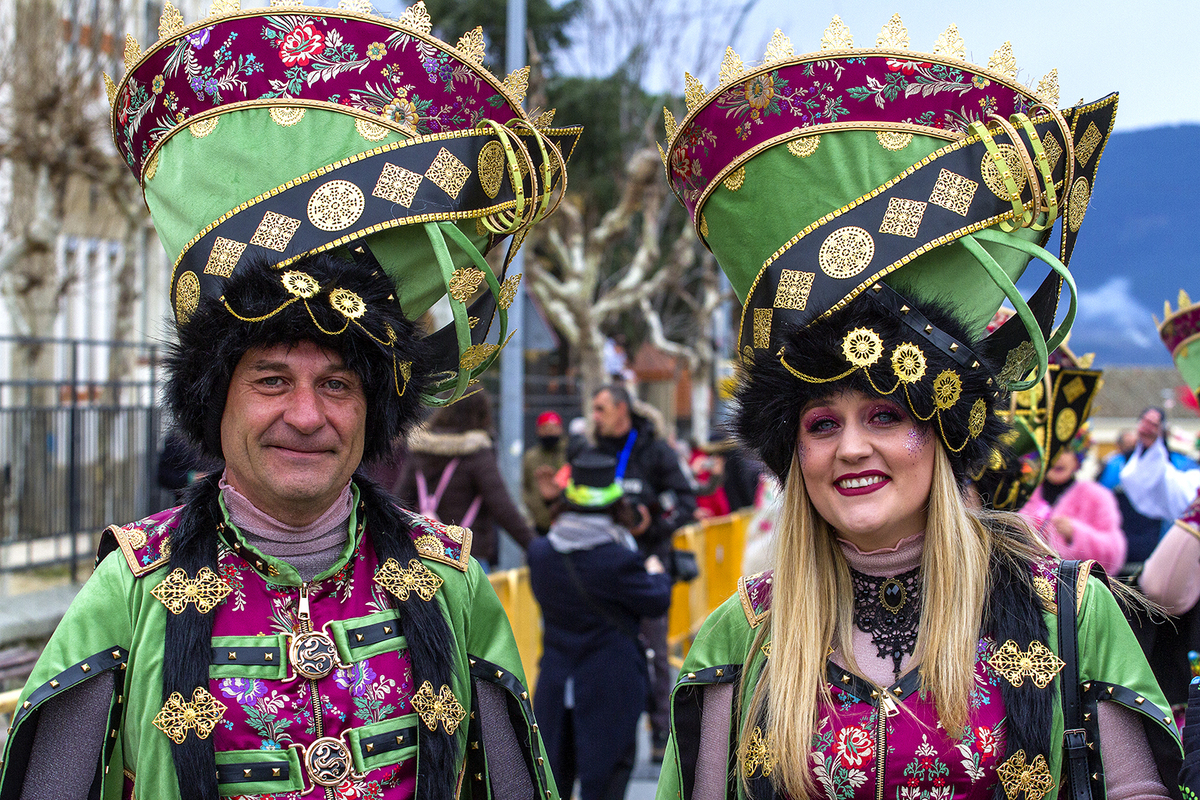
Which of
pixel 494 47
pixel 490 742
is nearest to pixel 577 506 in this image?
pixel 490 742

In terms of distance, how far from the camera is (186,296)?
8.01ft

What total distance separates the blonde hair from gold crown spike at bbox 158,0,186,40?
1.74 m

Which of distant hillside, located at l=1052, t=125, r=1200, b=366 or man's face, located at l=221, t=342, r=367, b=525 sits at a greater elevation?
distant hillside, located at l=1052, t=125, r=1200, b=366

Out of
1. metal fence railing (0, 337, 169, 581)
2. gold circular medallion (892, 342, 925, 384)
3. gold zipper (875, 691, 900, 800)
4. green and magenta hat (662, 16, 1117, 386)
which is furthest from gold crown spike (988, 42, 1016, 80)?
metal fence railing (0, 337, 169, 581)

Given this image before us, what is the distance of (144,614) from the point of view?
7.59ft

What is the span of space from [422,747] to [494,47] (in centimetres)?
2408

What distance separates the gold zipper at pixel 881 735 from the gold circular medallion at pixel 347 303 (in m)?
1.43

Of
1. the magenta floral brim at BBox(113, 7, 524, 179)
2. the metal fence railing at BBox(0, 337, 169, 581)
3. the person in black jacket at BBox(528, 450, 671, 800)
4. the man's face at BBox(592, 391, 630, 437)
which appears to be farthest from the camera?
the metal fence railing at BBox(0, 337, 169, 581)

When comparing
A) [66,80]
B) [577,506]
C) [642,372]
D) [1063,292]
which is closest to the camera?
[1063,292]

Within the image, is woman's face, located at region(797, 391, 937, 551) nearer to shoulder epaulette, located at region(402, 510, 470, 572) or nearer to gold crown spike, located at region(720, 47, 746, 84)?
gold crown spike, located at region(720, 47, 746, 84)

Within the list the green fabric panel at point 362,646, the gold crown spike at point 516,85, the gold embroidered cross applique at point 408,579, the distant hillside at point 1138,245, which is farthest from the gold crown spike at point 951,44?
the distant hillside at point 1138,245

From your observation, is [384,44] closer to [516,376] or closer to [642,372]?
[516,376]

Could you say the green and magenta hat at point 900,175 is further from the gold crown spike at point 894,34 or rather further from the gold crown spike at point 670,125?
the gold crown spike at point 670,125

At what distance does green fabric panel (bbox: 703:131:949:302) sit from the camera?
91.7 inches
